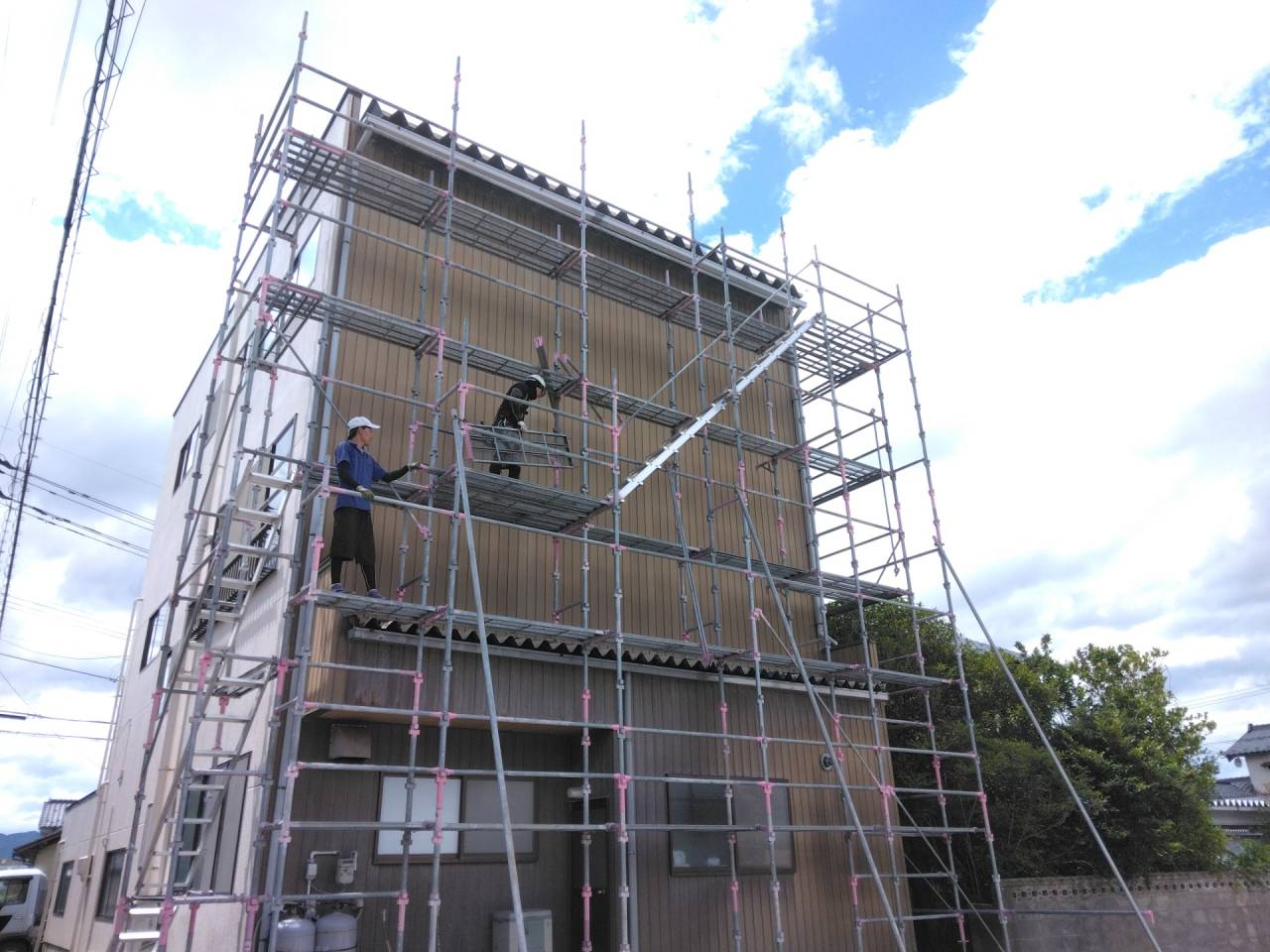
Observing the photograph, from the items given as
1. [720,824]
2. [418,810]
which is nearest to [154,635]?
[418,810]

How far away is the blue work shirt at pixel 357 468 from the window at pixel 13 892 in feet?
50.1

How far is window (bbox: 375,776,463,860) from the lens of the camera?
9.39 m

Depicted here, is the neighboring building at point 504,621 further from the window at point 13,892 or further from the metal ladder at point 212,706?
the window at point 13,892

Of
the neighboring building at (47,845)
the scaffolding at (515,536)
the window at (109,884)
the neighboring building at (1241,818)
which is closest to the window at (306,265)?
the scaffolding at (515,536)


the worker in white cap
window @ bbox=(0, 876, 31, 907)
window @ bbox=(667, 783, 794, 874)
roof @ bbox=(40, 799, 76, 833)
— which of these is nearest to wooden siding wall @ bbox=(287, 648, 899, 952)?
window @ bbox=(667, 783, 794, 874)

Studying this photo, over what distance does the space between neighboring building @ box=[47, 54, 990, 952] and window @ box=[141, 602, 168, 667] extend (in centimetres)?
219

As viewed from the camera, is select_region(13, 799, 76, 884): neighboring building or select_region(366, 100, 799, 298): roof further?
select_region(13, 799, 76, 884): neighboring building

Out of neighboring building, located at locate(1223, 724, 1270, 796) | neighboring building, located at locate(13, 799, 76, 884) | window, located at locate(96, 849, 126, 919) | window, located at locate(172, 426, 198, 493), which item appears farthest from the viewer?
neighboring building, located at locate(1223, 724, 1270, 796)

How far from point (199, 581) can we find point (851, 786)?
9427 millimetres

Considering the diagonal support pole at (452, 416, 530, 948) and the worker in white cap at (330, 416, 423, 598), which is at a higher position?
the worker in white cap at (330, 416, 423, 598)

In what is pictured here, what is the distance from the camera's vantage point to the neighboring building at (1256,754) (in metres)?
39.3

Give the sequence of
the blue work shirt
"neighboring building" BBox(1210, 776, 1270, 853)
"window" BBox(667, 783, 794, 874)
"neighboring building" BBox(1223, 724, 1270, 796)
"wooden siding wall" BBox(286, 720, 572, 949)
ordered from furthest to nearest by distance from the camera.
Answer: "neighboring building" BBox(1223, 724, 1270, 796)
"neighboring building" BBox(1210, 776, 1270, 853)
"window" BBox(667, 783, 794, 874)
the blue work shirt
"wooden siding wall" BBox(286, 720, 572, 949)

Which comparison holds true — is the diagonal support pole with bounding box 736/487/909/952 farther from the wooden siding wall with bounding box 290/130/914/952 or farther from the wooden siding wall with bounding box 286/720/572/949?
the wooden siding wall with bounding box 286/720/572/949

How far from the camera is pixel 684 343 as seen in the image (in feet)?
47.2
